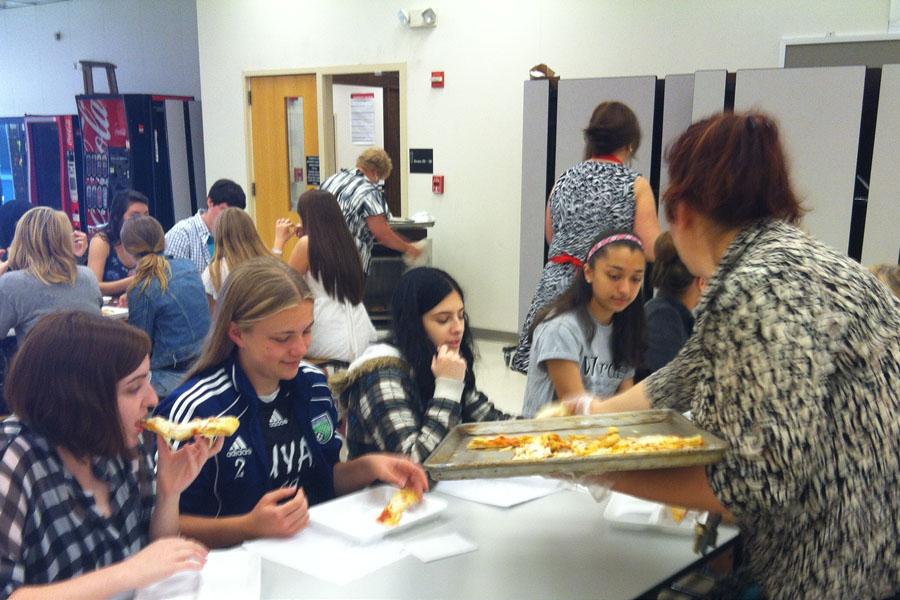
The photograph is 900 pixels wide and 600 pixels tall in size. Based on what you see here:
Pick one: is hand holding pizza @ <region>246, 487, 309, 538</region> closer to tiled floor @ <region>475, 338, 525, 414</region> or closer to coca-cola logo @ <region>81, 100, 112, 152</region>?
tiled floor @ <region>475, 338, 525, 414</region>

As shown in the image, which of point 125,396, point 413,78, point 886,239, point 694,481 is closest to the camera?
point 694,481

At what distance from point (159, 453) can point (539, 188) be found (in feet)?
13.2

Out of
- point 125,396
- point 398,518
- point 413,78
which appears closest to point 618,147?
point 398,518

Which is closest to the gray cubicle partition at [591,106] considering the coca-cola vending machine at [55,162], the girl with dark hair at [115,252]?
the girl with dark hair at [115,252]

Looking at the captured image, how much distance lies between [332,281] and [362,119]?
417cm

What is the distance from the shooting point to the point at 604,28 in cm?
618

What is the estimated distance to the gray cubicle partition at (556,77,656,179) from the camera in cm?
516

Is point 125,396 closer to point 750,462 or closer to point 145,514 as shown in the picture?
point 145,514

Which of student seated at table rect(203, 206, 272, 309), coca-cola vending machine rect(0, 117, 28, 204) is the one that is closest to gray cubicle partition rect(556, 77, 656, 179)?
student seated at table rect(203, 206, 272, 309)

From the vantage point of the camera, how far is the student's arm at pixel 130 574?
4.75ft

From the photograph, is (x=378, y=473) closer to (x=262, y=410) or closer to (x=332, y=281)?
(x=262, y=410)

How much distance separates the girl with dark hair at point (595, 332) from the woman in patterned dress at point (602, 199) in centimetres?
91

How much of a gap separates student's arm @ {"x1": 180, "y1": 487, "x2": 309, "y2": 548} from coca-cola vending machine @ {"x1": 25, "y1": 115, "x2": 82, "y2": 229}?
9360 millimetres

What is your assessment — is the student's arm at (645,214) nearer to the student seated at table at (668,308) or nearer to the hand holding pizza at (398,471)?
the student seated at table at (668,308)
